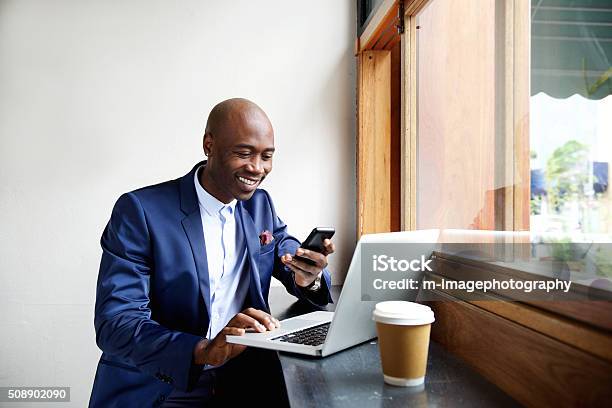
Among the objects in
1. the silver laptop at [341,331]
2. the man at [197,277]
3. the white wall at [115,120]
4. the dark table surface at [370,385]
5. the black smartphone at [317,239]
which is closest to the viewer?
the dark table surface at [370,385]

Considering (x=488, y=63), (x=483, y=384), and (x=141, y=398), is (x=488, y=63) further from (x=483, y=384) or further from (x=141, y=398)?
(x=141, y=398)

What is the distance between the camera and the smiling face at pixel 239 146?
5.38 ft

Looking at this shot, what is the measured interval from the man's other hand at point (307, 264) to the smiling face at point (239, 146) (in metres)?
0.22

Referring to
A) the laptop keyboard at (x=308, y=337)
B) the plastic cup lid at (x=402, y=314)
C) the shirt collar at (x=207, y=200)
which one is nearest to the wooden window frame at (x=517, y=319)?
the plastic cup lid at (x=402, y=314)

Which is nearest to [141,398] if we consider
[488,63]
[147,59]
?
[488,63]

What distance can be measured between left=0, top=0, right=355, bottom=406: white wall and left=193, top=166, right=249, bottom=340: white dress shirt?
1.10m

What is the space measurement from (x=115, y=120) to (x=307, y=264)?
155 centimetres

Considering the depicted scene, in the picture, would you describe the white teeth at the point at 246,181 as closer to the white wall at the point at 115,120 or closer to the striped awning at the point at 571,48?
the striped awning at the point at 571,48

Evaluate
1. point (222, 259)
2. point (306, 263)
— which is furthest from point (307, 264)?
point (222, 259)

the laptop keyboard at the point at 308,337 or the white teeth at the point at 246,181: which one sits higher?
the white teeth at the point at 246,181

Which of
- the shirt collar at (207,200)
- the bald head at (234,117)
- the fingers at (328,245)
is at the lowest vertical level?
the fingers at (328,245)

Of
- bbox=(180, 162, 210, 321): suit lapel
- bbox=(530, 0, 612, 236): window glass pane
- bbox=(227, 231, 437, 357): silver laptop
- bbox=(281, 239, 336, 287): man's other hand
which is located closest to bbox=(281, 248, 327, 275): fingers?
bbox=(281, 239, 336, 287): man's other hand

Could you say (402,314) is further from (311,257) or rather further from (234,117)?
(234,117)

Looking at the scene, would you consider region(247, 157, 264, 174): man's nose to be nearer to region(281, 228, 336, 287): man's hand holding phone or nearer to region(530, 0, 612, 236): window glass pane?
region(281, 228, 336, 287): man's hand holding phone
